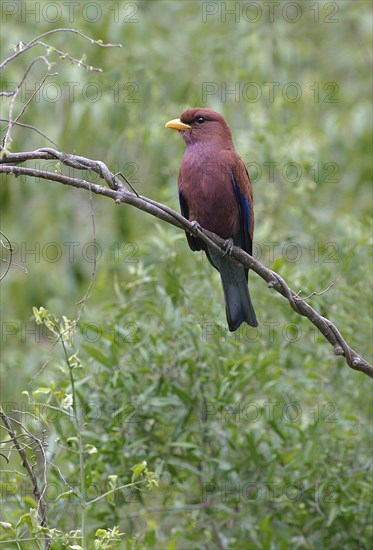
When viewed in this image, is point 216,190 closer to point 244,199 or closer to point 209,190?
point 209,190

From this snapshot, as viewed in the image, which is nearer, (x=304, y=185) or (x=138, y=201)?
(x=138, y=201)

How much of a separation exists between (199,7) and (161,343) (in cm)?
469

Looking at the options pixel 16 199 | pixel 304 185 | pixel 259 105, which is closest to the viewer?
pixel 304 185

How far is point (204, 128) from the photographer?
5098 mm

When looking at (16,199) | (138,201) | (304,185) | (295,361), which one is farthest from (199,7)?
(138,201)

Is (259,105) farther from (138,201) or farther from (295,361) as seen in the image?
(138,201)

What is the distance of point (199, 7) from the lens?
8453 mm

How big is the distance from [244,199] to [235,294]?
0.54 metres

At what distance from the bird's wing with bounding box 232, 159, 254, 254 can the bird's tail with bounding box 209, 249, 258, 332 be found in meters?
0.22

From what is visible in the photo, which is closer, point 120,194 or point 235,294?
point 120,194

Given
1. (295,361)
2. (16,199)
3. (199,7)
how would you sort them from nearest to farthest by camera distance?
(295,361), (16,199), (199,7)

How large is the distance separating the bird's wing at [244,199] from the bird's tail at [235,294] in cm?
22

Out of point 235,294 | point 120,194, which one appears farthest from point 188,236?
point 120,194

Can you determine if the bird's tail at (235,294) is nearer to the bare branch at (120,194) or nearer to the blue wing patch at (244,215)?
the blue wing patch at (244,215)
